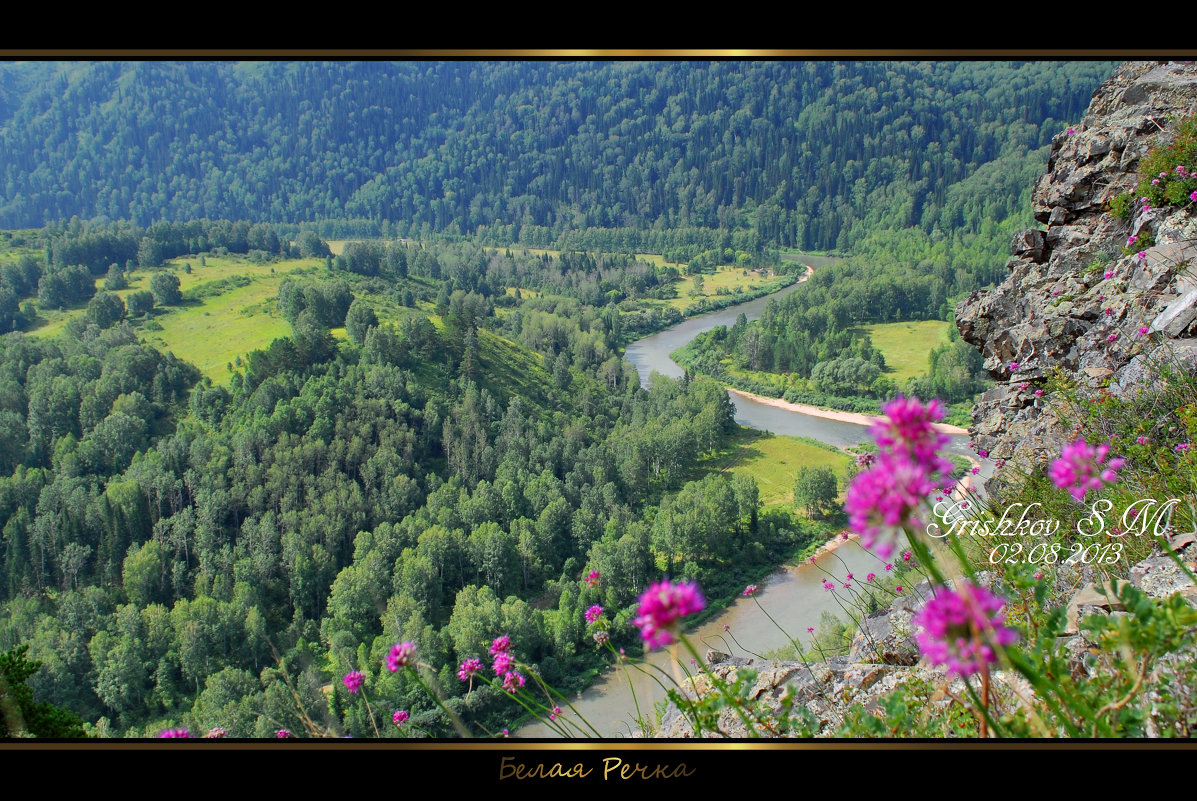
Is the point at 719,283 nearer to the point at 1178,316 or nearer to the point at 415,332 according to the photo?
the point at 415,332

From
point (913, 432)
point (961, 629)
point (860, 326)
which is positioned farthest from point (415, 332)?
point (961, 629)

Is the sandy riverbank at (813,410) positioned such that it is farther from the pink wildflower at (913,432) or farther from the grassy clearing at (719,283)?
the grassy clearing at (719,283)

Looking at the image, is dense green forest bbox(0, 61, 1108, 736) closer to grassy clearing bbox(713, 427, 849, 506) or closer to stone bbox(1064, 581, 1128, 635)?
grassy clearing bbox(713, 427, 849, 506)

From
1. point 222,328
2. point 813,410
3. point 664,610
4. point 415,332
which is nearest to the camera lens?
point 664,610

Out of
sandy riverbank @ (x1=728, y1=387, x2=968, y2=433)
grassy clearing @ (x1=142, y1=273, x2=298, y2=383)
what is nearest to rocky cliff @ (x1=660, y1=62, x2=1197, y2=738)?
sandy riverbank @ (x1=728, y1=387, x2=968, y2=433)

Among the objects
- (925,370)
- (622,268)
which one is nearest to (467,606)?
(925,370)

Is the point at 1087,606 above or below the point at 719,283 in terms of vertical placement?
above
